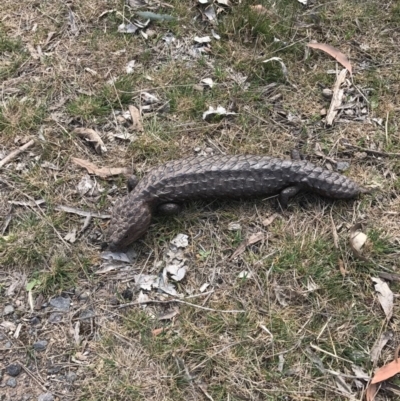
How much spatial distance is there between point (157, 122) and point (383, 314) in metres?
3.02

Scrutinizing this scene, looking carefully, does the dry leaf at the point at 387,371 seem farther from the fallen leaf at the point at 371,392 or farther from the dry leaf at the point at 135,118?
the dry leaf at the point at 135,118

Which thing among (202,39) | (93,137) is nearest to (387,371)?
(93,137)

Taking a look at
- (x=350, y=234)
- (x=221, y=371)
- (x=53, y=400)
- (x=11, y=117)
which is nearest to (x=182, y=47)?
(x=11, y=117)

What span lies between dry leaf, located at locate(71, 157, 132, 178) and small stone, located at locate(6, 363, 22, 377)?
1984 millimetres

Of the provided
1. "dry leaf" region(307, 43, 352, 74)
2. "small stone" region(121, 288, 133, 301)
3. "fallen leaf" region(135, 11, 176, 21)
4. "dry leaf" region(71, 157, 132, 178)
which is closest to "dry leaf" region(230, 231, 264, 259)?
"small stone" region(121, 288, 133, 301)

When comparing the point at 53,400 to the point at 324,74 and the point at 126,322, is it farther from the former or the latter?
the point at 324,74

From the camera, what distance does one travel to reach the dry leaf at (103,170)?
199 inches

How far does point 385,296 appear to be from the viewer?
4496 millimetres

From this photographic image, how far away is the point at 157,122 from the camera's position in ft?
17.5

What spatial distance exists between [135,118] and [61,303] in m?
2.14

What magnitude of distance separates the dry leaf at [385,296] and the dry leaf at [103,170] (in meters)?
2.68

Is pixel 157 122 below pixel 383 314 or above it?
above

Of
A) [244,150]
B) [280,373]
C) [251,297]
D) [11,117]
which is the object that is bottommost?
[280,373]

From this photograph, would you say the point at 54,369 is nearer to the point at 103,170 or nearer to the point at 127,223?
the point at 127,223
